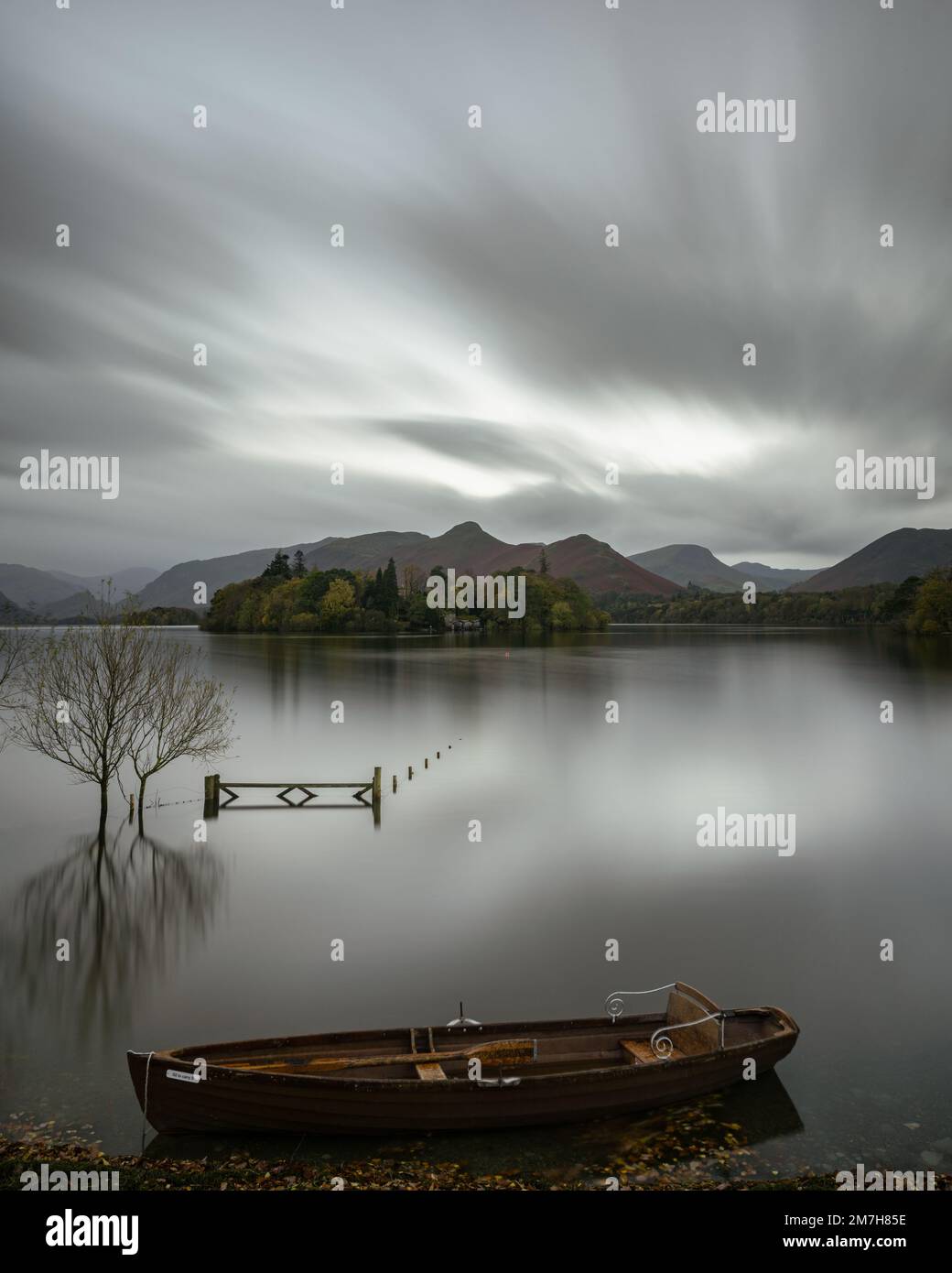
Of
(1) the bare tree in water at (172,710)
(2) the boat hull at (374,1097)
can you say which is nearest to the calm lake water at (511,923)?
(2) the boat hull at (374,1097)

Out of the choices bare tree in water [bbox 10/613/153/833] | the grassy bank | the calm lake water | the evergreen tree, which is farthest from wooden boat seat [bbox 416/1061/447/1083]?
the evergreen tree

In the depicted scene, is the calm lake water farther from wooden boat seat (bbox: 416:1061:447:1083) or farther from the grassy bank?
wooden boat seat (bbox: 416:1061:447:1083)

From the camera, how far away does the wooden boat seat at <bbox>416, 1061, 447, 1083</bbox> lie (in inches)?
409

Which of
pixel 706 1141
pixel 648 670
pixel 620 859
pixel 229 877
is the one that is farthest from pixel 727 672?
pixel 706 1141

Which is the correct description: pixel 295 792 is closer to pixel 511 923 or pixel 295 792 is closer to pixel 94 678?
pixel 94 678

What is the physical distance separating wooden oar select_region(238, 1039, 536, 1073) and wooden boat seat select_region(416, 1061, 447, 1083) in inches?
1.7

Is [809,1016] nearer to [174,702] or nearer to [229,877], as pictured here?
[229,877]

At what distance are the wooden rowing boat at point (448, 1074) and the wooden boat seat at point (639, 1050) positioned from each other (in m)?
→ 0.02

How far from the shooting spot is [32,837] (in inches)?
1060

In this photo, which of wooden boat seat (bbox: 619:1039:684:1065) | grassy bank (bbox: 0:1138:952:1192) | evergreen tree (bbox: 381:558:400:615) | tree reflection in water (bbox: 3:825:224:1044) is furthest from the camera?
evergreen tree (bbox: 381:558:400:615)

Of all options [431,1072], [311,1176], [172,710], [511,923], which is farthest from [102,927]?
[431,1072]

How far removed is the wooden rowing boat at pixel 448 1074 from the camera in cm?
998

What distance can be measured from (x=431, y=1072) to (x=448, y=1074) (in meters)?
0.32
